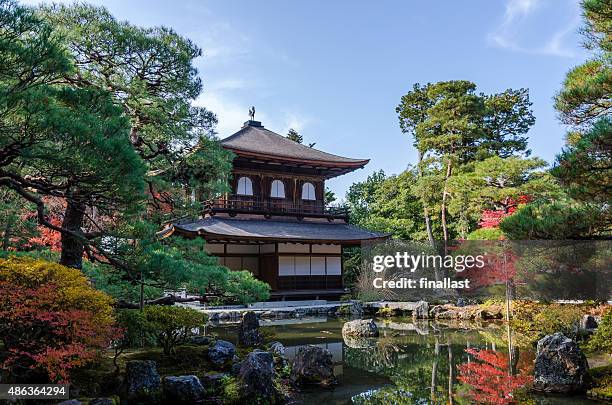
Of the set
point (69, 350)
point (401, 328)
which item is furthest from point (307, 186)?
point (69, 350)

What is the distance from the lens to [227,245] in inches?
787

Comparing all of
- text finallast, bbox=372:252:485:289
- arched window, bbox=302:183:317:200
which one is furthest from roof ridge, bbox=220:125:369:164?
text finallast, bbox=372:252:485:289

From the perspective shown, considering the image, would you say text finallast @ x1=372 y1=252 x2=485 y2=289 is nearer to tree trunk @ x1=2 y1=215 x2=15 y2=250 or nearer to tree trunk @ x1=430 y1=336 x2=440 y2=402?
tree trunk @ x1=430 y1=336 x2=440 y2=402

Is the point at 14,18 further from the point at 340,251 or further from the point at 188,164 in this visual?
the point at 340,251

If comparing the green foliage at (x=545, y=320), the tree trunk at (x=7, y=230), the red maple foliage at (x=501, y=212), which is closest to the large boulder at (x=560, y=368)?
the green foliage at (x=545, y=320)

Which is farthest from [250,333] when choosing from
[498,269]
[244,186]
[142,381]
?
[244,186]

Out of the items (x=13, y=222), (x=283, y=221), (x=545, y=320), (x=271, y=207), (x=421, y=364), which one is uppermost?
(x=271, y=207)

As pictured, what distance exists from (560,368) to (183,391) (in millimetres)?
5306

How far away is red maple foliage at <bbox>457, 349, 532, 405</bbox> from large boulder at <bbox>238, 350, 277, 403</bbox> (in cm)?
278

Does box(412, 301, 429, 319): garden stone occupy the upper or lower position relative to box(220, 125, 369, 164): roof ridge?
lower

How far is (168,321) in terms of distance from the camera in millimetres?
7566

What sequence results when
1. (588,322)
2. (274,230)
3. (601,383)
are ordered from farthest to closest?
(274,230) < (588,322) < (601,383)

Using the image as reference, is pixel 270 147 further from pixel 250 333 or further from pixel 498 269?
pixel 250 333

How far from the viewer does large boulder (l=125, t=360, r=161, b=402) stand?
6.21 m
